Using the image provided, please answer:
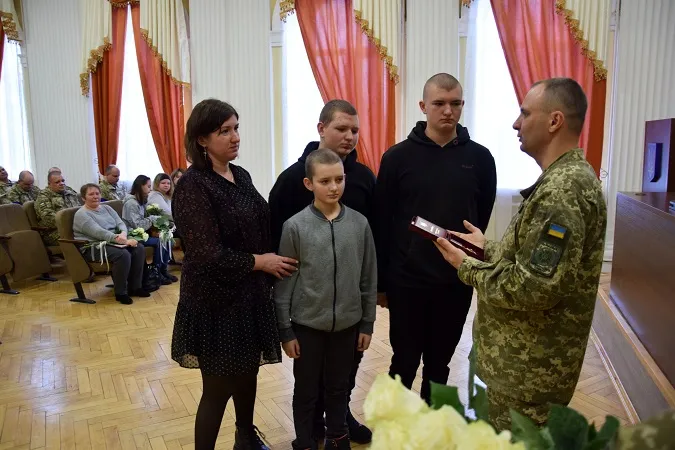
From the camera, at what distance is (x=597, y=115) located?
508 centimetres

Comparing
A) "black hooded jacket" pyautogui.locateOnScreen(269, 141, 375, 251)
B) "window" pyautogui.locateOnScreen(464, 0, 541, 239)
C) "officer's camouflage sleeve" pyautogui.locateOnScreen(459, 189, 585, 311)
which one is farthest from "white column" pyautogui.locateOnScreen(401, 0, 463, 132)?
"officer's camouflage sleeve" pyautogui.locateOnScreen(459, 189, 585, 311)

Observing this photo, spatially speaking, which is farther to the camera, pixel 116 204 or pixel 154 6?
pixel 154 6

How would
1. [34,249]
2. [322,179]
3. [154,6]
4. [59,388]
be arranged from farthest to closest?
[154,6]
[34,249]
[59,388]
[322,179]

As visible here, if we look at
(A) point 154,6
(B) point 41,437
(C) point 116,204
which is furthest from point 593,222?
(A) point 154,6

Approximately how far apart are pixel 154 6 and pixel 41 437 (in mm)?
5425

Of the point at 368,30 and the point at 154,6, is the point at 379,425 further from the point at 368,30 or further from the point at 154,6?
the point at 154,6

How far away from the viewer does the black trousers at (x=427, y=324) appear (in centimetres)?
211

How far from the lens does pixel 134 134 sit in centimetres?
718

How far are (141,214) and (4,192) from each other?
2350mm

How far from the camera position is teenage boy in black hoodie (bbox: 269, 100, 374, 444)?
208 cm

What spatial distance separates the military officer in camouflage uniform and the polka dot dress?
72 centimetres

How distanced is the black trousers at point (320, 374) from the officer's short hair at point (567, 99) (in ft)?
3.72

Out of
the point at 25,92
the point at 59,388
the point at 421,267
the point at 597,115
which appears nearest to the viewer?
the point at 421,267

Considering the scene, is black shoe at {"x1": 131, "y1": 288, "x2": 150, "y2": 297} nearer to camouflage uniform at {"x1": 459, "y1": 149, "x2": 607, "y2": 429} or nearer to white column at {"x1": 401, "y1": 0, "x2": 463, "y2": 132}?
white column at {"x1": 401, "y1": 0, "x2": 463, "y2": 132}
